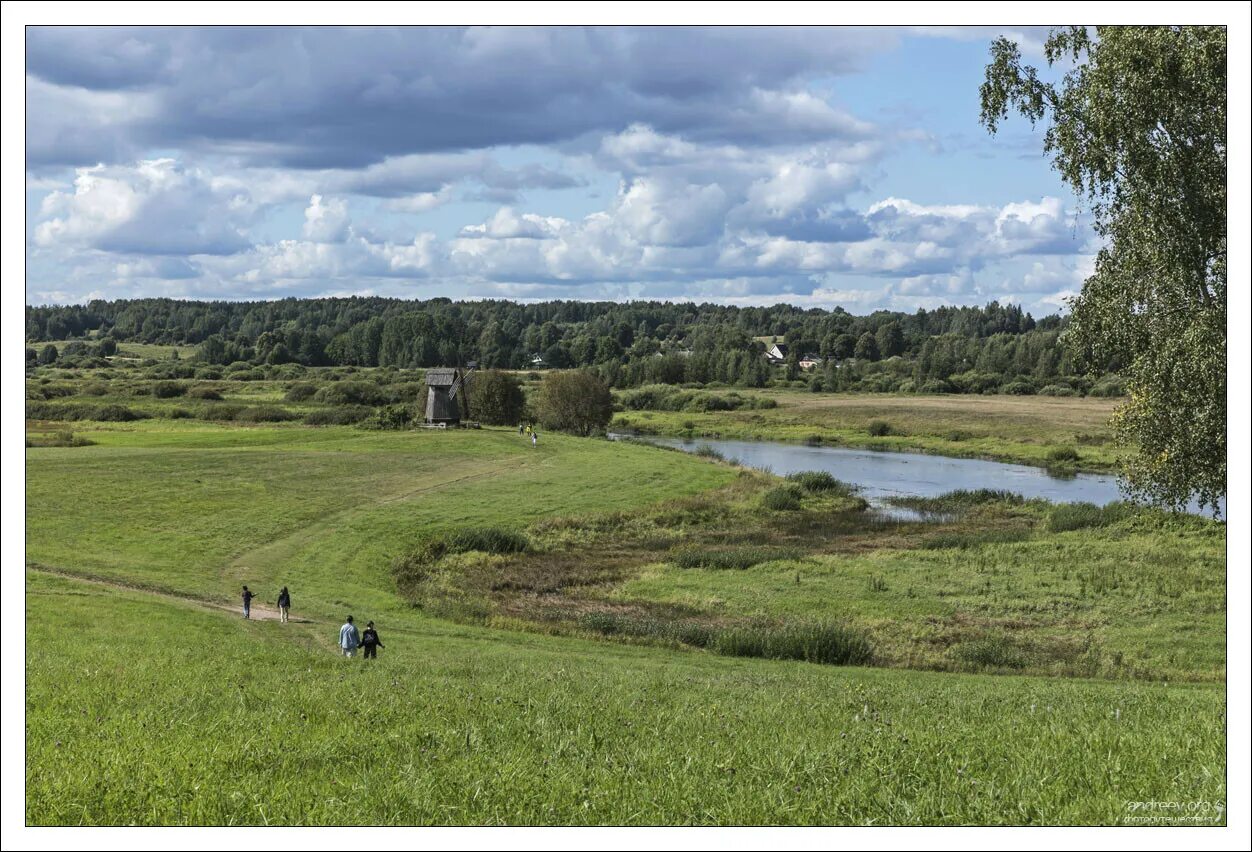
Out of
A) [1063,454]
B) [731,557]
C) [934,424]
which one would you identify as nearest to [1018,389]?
[934,424]

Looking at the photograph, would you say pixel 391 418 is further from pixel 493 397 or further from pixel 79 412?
pixel 79 412

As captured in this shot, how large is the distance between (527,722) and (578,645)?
53.1ft

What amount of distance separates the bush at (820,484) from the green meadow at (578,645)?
648mm

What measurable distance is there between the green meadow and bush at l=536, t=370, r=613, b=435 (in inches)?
1013

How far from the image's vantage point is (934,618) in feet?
106

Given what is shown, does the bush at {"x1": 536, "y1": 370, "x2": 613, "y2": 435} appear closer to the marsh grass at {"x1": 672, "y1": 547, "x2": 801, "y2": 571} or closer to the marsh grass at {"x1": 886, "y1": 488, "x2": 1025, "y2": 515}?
the marsh grass at {"x1": 886, "y1": 488, "x2": 1025, "y2": 515}

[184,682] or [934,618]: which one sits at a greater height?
[184,682]

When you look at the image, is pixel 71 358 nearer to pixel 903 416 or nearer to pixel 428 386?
pixel 428 386

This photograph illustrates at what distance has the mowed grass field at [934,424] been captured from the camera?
→ 84125 millimetres

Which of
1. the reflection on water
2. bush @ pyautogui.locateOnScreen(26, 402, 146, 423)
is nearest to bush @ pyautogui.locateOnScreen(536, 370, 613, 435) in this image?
the reflection on water

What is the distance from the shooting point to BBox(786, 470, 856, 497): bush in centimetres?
6418

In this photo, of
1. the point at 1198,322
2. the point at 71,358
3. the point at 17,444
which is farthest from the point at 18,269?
the point at 71,358

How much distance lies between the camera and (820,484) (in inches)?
2559

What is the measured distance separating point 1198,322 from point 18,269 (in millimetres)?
Result: 20832
